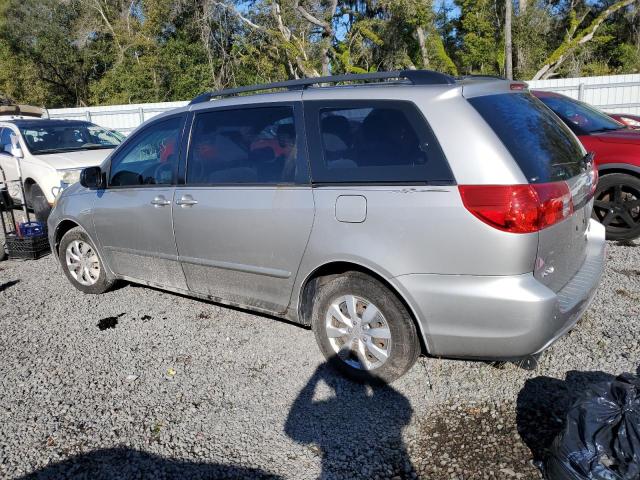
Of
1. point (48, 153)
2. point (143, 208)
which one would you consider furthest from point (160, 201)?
point (48, 153)

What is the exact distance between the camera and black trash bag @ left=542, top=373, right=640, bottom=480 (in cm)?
214

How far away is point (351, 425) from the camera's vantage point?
304cm

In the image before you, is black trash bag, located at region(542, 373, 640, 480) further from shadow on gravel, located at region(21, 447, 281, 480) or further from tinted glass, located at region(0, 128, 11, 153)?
tinted glass, located at region(0, 128, 11, 153)

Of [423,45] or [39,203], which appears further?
[423,45]

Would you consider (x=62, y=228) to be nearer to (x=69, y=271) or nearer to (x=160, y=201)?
(x=69, y=271)

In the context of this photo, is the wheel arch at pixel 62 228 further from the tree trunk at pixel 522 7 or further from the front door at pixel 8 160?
the tree trunk at pixel 522 7

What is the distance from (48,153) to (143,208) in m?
5.25

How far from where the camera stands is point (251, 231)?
3625mm

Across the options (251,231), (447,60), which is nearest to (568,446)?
(251,231)

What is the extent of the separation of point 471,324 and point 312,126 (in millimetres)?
1553

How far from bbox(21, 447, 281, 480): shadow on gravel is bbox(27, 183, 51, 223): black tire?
5.95 metres

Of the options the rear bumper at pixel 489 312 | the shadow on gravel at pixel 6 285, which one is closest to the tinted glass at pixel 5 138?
the shadow on gravel at pixel 6 285

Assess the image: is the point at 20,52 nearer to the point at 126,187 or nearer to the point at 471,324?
the point at 126,187

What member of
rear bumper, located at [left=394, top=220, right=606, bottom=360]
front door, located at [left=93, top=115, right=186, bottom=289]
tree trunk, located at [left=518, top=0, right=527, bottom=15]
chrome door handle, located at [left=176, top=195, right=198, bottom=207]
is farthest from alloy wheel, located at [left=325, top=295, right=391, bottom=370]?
tree trunk, located at [left=518, top=0, right=527, bottom=15]
